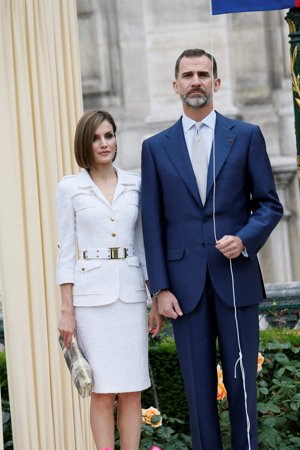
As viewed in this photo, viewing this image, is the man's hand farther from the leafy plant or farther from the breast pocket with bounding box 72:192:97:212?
the leafy plant

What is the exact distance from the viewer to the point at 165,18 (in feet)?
25.9

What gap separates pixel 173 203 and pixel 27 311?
1025 mm

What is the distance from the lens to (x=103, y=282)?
4375mm

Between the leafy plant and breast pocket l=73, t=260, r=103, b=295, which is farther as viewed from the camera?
the leafy plant

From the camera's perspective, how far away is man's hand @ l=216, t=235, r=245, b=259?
4246 mm

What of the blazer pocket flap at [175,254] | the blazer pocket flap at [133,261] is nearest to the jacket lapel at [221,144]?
the blazer pocket flap at [175,254]

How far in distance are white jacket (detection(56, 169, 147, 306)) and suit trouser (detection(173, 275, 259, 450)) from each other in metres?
0.24

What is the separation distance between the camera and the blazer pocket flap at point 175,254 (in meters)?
4.38

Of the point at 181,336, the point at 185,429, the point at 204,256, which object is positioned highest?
the point at 204,256

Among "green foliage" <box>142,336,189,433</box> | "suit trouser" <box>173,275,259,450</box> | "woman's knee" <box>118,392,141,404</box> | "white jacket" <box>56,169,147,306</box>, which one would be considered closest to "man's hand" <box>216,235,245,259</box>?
"suit trouser" <box>173,275,259,450</box>

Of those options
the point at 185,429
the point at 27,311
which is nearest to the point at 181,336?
the point at 27,311

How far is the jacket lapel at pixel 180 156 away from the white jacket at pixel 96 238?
Answer: 0.71 feet

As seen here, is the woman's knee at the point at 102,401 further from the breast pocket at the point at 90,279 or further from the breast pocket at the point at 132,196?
the breast pocket at the point at 132,196

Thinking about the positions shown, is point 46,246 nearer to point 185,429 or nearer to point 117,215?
point 117,215
